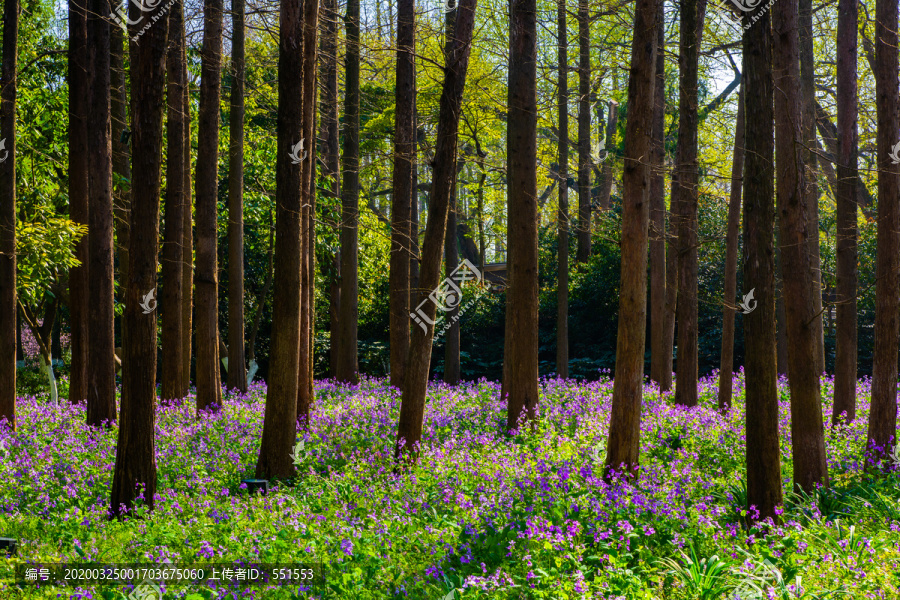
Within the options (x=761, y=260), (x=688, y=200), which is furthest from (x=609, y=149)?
(x=761, y=260)

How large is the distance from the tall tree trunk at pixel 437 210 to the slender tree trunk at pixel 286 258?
1.50 metres

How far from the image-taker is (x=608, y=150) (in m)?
25.4

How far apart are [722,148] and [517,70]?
42.8 ft

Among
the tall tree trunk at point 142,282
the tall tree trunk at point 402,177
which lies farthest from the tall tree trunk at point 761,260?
the tall tree trunk at point 142,282

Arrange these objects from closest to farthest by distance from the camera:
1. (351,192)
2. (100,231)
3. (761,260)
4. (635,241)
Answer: (761,260)
(635,241)
(100,231)
(351,192)

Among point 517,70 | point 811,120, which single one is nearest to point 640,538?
point 517,70

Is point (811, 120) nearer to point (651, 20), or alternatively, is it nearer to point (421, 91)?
point (651, 20)

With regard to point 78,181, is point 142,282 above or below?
below

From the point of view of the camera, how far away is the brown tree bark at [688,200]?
10.9 metres

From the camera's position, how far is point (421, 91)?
17656mm

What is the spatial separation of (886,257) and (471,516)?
247 inches
